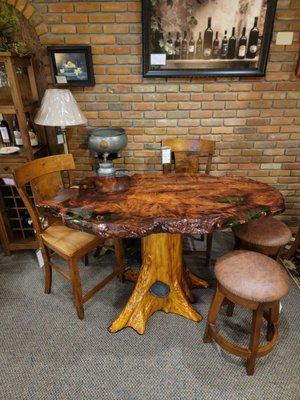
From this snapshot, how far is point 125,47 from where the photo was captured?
7.59 ft

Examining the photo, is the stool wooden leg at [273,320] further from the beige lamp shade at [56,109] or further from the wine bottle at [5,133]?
the wine bottle at [5,133]

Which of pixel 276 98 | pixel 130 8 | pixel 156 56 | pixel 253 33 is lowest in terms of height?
pixel 276 98

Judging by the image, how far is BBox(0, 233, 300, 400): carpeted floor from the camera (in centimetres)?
149

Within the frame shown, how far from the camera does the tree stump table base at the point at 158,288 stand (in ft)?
5.90

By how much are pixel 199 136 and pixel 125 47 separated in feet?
3.29

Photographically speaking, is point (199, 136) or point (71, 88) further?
point (199, 136)

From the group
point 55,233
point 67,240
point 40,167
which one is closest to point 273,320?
point 67,240

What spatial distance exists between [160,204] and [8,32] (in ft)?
5.71

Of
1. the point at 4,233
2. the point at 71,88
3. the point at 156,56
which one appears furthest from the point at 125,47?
the point at 4,233

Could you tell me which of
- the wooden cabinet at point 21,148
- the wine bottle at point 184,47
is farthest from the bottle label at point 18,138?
the wine bottle at point 184,47

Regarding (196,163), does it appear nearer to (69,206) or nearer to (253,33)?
(253,33)

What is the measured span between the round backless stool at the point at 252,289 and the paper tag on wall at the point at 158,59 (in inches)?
66.0

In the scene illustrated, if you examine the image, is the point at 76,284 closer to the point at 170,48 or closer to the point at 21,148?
the point at 21,148

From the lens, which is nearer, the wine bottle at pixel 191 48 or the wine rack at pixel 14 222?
the wine bottle at pixel 191 48
